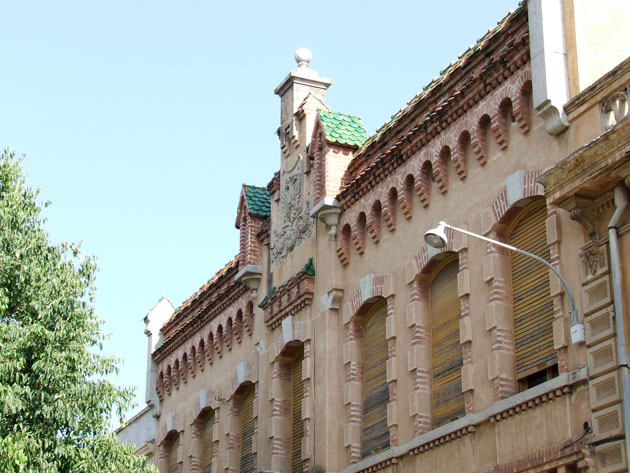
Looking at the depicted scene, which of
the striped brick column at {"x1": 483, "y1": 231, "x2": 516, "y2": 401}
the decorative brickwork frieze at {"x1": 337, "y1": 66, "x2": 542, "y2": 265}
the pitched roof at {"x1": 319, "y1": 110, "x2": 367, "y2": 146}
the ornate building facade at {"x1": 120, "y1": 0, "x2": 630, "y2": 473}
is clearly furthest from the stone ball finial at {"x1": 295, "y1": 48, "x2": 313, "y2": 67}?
the striped brick column at {"x1": 483, "y1": 231, "x2": 516, "y2": 401}

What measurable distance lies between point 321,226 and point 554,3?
8.44 meters

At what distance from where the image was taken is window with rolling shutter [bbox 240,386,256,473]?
94.9 feet

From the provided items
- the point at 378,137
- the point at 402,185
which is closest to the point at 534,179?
the point at 402,185

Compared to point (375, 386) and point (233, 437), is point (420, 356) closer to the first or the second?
point (375, 386)

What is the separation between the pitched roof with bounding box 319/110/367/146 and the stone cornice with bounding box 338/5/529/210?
56 cm

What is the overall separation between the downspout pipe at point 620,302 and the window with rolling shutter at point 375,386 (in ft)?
23.0

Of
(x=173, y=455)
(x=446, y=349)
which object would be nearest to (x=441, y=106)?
(x=446, y=349)

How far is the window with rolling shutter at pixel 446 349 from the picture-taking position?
2084cm

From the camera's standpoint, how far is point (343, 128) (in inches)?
1038

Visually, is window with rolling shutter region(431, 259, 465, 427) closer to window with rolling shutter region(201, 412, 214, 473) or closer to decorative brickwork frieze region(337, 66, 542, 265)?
decorative brickwork frieze region(337, 66, 542, 265)

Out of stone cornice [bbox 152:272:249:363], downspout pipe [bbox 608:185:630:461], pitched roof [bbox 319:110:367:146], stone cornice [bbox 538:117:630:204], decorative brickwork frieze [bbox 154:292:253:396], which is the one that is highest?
pitched roof [bbox 319:110:367:146]

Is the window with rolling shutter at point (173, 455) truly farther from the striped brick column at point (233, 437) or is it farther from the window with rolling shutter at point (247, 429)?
the window with rolling shutter at point (247, 429)

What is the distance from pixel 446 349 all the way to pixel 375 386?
2534 mm

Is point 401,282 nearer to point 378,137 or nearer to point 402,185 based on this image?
point 402,185
